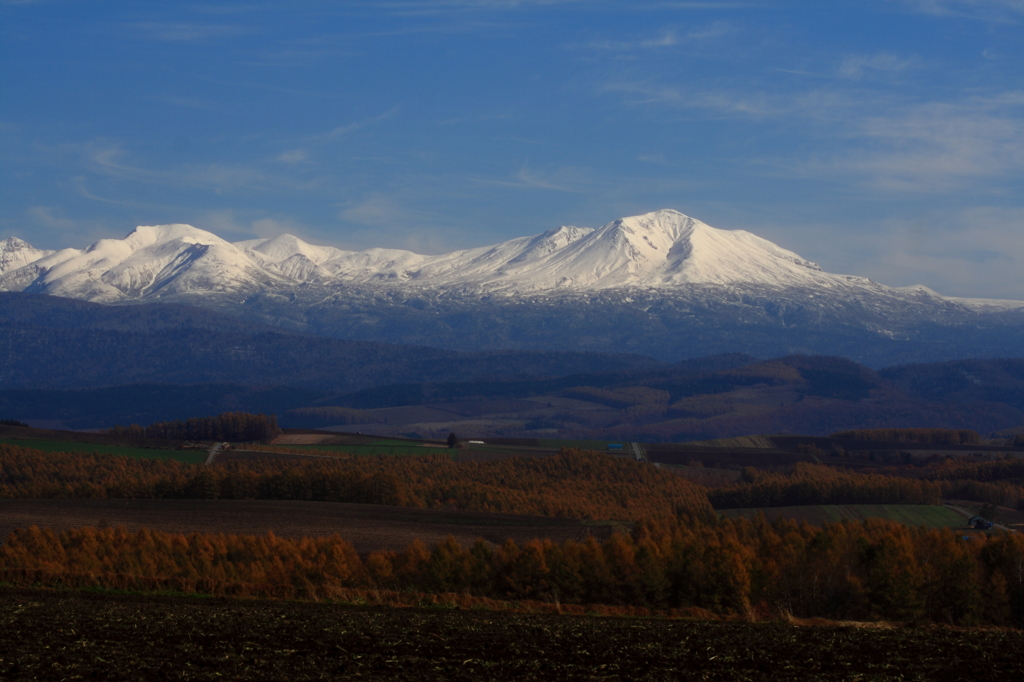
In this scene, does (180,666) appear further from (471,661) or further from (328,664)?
(471,661)

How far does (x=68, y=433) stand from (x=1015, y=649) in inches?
6607

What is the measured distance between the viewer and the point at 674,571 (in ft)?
195

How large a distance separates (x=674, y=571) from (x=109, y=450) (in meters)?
123

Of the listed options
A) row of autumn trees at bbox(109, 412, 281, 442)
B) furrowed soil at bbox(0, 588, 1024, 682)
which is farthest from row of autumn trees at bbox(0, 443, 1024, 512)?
furrowed soil at bbox(0, 588, 1024, 682)

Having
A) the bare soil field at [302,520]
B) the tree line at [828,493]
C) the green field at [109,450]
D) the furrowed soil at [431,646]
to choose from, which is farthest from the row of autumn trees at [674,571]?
the green field at [109,450]

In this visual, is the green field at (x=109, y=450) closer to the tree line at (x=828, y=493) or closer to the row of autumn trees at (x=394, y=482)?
the row of autumn trees at (x=394, y=482)

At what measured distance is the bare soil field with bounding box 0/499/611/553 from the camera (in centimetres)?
9056

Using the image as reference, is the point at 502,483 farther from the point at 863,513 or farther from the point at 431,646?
the point at 431,646

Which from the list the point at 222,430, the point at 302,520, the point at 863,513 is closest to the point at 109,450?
the point at 222,430

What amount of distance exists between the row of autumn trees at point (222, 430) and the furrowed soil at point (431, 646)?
153 meters

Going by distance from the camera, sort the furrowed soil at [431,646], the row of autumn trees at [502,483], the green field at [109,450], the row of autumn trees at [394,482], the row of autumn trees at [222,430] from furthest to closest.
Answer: the row of autumn trees at [222,430]
the green field at [109,450]
the row of autumn trees at [502,483]
the row of autumn trees at [394,482]
the furrowed soil at [431,646]

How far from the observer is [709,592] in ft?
189

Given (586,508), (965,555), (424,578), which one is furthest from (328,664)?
(586,508)

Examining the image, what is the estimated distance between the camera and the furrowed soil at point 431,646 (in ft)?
93.7
